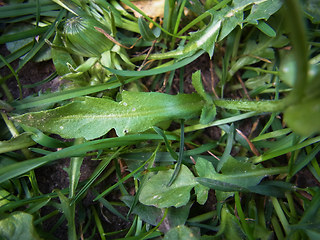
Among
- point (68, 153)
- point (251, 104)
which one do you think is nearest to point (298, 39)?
point (251, 104)

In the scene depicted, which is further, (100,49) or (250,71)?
(250,71)

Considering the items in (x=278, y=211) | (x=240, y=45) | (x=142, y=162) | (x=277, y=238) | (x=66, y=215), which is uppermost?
(x=240, y=45)

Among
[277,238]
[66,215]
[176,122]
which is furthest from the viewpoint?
[176,122]

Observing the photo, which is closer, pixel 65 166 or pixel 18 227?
pixel 18 227

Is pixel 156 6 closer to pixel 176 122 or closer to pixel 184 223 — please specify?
pixel 176 122

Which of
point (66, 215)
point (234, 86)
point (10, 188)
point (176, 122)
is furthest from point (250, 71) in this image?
point (10, 188)

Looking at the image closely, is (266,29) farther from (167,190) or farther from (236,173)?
(167,190)
